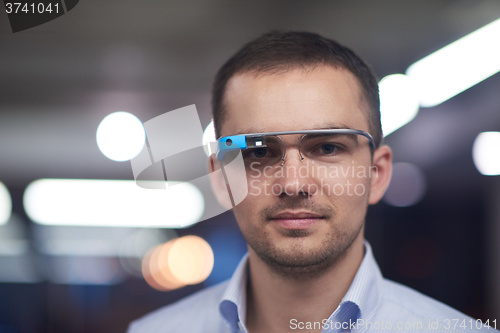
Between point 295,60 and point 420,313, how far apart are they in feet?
3.93

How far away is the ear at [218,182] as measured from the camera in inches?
67.7

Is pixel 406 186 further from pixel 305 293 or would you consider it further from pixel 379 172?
pixel 305 293

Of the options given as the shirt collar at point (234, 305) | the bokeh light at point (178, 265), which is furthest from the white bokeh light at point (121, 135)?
the bokeh light at point (178, 265)

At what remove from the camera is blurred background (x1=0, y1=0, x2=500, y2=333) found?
230cm

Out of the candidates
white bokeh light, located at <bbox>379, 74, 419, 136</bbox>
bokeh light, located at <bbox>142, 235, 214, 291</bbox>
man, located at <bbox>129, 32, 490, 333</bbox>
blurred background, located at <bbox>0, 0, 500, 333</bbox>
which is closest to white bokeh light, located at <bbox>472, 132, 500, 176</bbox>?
blurred background, located at <bbox>0, 0, 500, 333</bbox>

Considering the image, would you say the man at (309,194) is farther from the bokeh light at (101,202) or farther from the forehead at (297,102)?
the bokeh light at (101,202)

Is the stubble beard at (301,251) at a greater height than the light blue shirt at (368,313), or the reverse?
the stubble beard at (301,251)

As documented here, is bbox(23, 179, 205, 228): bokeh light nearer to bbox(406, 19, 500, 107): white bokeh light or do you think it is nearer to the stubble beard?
the stubble beard

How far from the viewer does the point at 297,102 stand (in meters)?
1.44

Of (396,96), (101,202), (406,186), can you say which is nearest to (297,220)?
(396,96)

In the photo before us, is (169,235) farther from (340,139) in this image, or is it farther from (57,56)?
(340,139)

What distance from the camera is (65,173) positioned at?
3.75 meters

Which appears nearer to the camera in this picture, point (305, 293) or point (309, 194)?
point (309, 194)

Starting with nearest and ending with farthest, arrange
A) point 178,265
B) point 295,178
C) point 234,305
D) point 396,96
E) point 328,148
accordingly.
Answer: point 295,178 < point 328,148 < point 234,305 < point 396,96 < point 178,265
